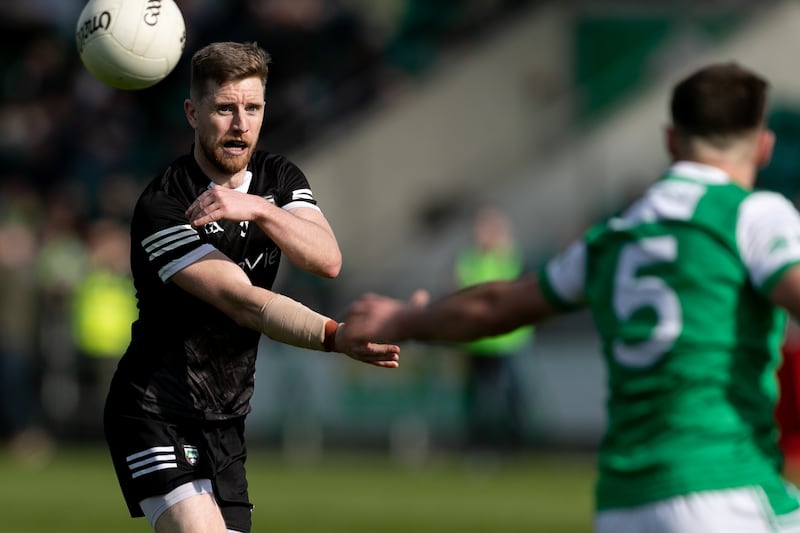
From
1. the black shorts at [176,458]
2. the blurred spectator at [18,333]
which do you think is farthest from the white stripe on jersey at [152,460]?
the blurred spectator at [18,333]

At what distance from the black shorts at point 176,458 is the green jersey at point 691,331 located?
1.93m

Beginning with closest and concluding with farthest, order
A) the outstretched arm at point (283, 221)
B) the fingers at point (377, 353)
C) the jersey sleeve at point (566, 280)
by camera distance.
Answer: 1. the jersey sleeve at point (566, 280)
2. the fingers at point (377, 353)
3. the outstretched arm at point (283, 221)

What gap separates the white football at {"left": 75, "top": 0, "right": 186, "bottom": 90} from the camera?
634cm

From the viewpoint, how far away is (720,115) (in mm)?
4539

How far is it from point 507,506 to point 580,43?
10.2m

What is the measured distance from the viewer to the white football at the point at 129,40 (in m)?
6.34

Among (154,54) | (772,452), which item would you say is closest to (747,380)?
(772,452)

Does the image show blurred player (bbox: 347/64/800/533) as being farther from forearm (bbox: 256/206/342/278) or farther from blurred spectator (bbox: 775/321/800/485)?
blurred spectator (bbox: 775/321/800/485)

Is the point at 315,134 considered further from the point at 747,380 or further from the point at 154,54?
the point at 747,380

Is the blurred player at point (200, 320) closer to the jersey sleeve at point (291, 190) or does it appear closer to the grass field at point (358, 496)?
the jersey sleeve at point (291, 190)

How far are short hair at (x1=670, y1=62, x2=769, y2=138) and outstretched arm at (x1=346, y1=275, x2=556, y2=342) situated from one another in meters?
0.64

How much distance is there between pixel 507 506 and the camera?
1330cm

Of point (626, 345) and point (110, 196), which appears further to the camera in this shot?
point (110, 196)

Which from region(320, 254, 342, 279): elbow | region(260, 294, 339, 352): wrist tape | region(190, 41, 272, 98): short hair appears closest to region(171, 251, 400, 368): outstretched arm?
region(260, 294, 339, 352): wrist tape
